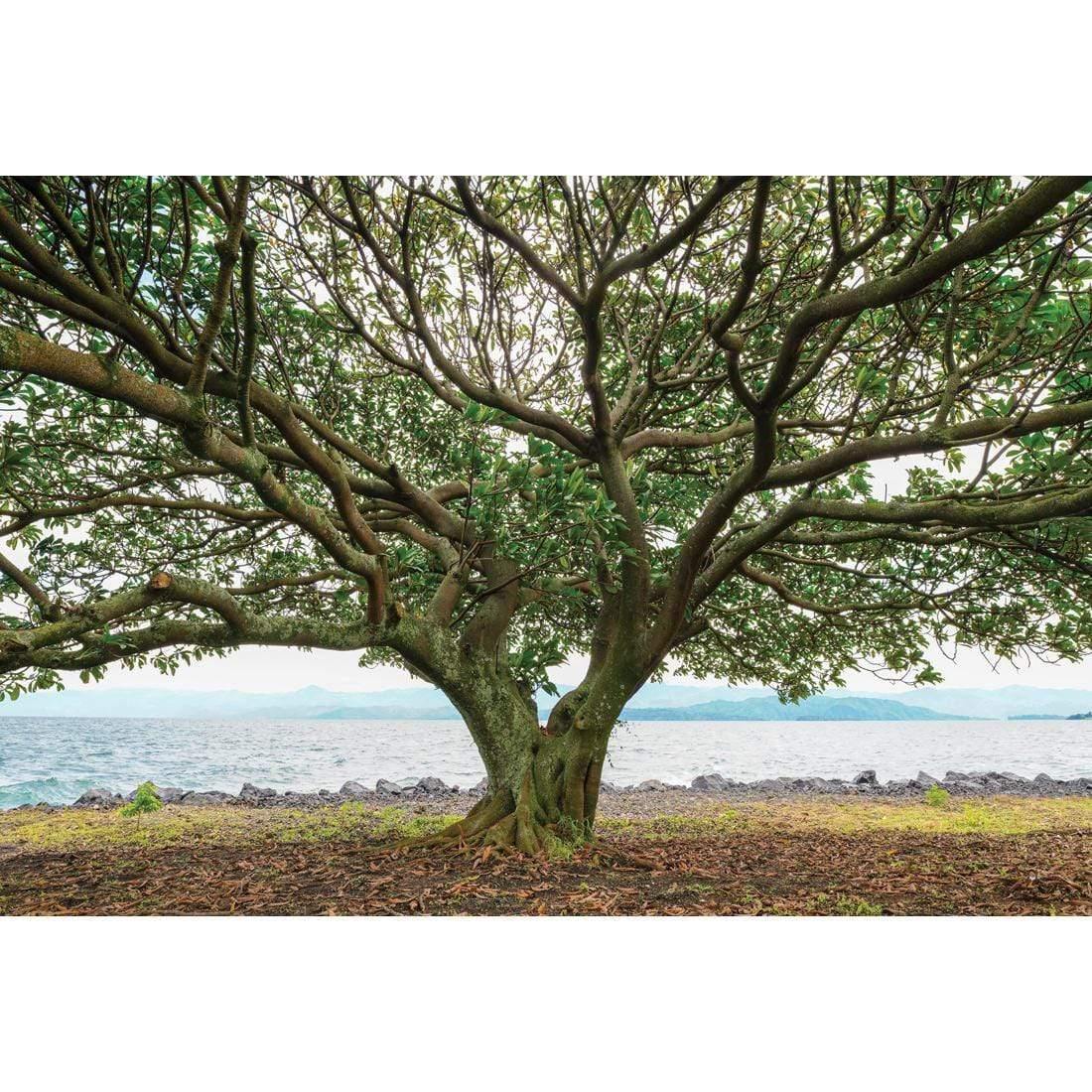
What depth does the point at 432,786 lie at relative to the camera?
13102mm

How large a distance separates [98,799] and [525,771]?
10.0m

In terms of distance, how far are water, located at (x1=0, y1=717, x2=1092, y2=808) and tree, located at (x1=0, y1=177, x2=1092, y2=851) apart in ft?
12.1

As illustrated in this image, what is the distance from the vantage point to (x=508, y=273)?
232 inches

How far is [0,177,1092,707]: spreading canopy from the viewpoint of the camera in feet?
12.1

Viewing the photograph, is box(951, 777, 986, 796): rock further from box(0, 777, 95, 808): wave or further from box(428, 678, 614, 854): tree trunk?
box(0, 777, 95, 808): wave

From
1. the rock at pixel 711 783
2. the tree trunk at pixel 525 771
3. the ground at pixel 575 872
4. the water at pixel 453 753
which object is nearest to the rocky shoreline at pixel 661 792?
the rock at pixel 711 783

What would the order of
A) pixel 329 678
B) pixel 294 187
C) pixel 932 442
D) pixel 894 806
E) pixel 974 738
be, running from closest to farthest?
1. pixel 932 442
2. pixel 294 187
3. pixel 329 678
4. pixel 894 806
5. pixel 974 738

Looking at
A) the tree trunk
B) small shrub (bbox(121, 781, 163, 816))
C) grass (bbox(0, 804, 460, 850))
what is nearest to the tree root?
the tree trunk

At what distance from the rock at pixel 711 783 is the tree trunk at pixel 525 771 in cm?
838

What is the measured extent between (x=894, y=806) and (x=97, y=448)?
36.5 ft

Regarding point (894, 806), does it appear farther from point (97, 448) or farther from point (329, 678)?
point (97, 448)

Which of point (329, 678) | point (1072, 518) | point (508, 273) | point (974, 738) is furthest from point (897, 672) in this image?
point (974, 738)

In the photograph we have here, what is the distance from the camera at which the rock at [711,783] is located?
13527 mm

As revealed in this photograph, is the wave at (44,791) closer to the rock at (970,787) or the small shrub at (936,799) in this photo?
the small shrub at (936,799)
